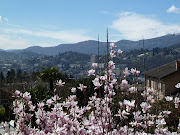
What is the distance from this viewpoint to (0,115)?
10.2 m

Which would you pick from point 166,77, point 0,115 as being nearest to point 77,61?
point 166,77

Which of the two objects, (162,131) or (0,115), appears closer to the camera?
(162,131)

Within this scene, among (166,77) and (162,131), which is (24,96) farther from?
(166,77)

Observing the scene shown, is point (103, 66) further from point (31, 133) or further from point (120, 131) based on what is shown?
point (31, 133)

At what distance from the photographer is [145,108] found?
2281 millimetres

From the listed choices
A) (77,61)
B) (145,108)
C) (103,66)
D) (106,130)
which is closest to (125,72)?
(103,66)

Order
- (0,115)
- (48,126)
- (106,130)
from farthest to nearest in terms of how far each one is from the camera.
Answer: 1. (0,115)
2. (48,126)
3. (106,130)

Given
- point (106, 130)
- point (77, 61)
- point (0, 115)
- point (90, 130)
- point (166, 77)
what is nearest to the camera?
point (90, 130)

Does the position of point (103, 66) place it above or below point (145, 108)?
above

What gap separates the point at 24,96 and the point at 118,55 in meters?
1.27

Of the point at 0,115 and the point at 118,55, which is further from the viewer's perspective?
the point at 0,115

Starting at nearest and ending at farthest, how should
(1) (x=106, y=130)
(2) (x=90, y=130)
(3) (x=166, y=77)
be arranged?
1. (2) (x=90, y=130)
2. (1) (x=106, y=130)
3. (3) (x=166, y=77)

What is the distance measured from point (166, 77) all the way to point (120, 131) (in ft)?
82.8

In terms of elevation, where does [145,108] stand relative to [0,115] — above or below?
above
